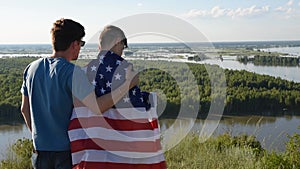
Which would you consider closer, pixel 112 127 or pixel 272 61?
pixel 112 127

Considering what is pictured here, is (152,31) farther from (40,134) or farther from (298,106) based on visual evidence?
(298,106)

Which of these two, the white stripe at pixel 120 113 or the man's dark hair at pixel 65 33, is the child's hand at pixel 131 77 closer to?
the white stripe at pixel 120 113

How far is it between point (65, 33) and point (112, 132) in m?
0.45

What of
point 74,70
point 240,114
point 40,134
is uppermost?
point 74,70

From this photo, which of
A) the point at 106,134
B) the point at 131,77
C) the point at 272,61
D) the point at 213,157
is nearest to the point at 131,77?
the point at 131,77

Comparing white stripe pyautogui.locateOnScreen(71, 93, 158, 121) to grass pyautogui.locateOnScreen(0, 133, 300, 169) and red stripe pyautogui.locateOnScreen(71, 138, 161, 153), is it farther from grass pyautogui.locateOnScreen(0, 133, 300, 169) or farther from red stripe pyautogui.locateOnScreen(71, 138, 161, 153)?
grass pyautogui.locateOnScreen(0, 133, 300, 169)

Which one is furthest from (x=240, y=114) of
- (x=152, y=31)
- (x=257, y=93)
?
(x=152, y=31)

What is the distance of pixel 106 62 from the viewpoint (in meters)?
1.70

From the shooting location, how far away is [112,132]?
1661mm

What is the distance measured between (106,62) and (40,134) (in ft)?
1.36

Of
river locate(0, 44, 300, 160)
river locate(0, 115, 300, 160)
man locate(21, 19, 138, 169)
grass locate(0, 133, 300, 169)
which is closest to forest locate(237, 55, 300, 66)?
river locate(0, 44, 300, 160)

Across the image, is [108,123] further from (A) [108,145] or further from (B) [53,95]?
(B) [53,95]

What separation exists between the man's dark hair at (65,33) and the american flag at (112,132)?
0.16 m

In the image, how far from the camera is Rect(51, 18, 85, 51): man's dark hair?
5.20 ft
